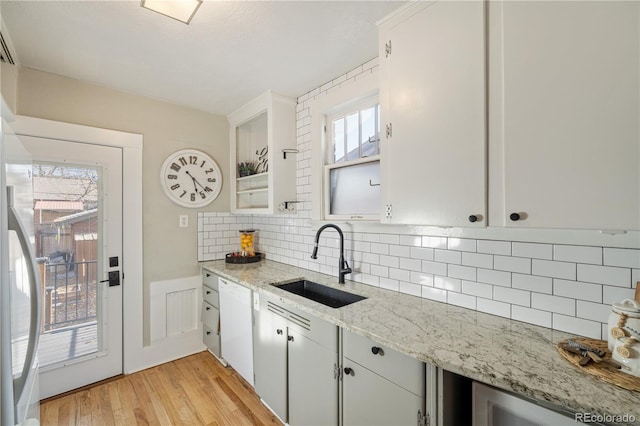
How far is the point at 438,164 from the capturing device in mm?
1271

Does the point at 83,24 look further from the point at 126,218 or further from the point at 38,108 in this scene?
the point at 126,218

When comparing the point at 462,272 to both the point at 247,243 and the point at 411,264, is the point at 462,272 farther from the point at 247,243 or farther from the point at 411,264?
the point at 247,243

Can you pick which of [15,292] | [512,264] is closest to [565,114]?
[512,264]

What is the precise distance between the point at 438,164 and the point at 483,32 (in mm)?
539

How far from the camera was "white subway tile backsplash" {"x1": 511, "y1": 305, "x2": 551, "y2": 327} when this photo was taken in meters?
1.27

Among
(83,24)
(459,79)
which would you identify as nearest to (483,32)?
(459,79)

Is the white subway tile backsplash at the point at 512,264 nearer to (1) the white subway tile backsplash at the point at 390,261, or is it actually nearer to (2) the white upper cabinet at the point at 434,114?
(2) the white upper cabinet at the point at 434,114

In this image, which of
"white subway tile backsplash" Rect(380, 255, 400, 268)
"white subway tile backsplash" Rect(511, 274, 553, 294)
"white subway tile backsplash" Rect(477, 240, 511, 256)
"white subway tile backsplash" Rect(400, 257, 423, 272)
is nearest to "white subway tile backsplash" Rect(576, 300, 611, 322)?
"white subway tile backsplash" Rect(511, 274, 553, 294)

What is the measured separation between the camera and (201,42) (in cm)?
172

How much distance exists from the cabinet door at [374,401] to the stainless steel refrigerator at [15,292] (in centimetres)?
123

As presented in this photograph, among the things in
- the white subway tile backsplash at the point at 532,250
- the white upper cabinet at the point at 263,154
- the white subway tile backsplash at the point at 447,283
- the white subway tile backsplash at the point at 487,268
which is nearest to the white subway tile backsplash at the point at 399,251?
the white subway tile backsplash at the point at 487,268

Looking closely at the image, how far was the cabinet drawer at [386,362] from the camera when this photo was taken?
43.6 inches

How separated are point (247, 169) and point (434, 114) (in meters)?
2.05

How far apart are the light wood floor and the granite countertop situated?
0.95 metres
